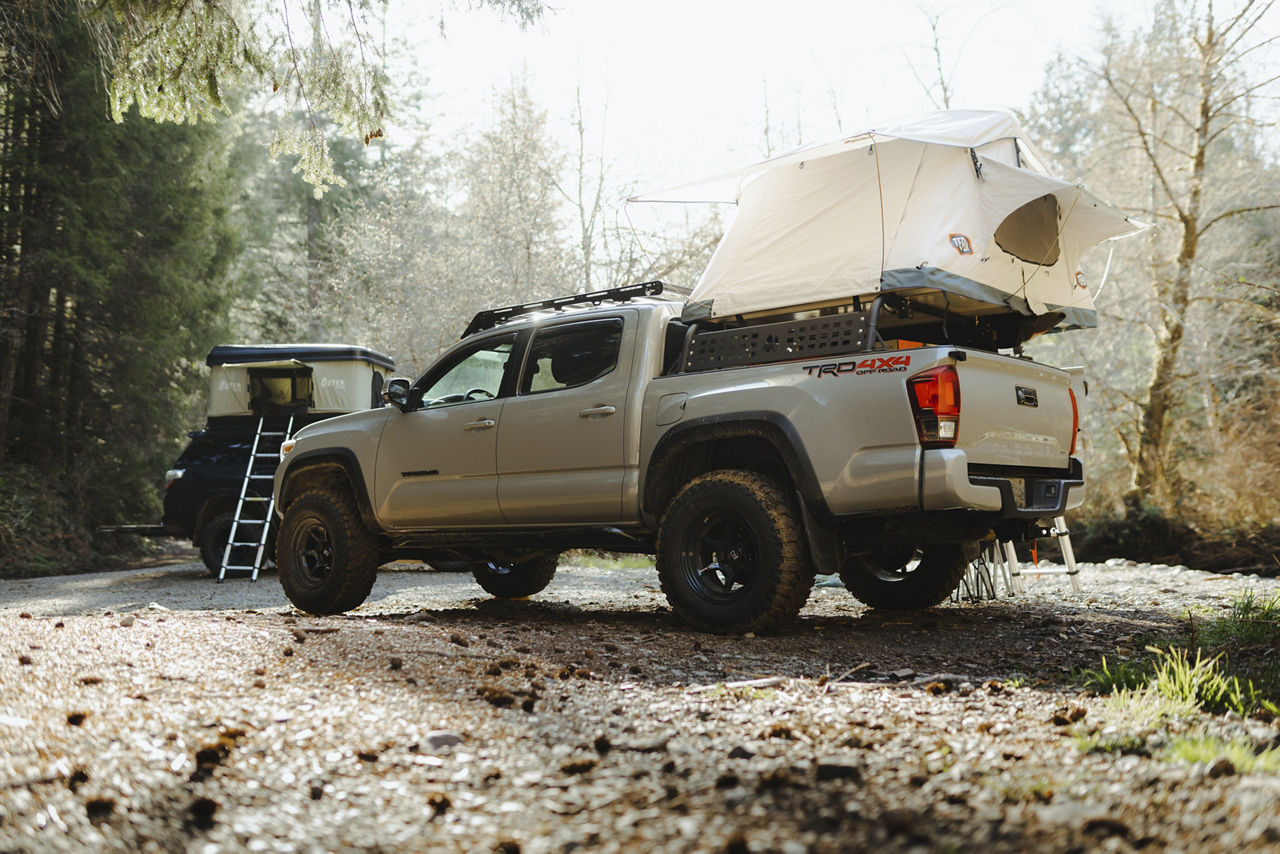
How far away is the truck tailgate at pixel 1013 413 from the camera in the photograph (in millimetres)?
4941

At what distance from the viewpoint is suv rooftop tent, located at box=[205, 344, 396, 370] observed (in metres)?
12.6

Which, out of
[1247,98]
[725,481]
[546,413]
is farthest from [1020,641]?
[1247,98]

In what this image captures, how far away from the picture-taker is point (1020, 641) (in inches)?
210

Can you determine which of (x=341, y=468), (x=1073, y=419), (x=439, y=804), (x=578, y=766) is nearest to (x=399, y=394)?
(x=341, y=468)

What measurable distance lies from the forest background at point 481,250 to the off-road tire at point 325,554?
9.17ft

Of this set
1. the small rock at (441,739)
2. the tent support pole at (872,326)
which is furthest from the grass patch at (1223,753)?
the tent support pole at (872,326)

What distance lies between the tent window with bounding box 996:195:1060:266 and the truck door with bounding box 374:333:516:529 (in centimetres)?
336

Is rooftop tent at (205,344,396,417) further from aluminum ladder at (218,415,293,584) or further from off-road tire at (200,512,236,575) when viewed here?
off-road tire at (200,512,236,575)

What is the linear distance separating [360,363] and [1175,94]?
12.8 metres

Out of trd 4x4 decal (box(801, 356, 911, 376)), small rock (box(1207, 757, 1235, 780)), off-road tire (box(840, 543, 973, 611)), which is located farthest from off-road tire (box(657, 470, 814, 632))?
small rock (box(1207, 757, 1235, 780))

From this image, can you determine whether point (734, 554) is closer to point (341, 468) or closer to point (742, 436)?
point (742, 436)

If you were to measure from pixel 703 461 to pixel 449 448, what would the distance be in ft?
6.41

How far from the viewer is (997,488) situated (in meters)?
5.03

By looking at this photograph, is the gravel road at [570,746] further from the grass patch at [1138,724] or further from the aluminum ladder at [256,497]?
the aluminum ladder at [256,497]
